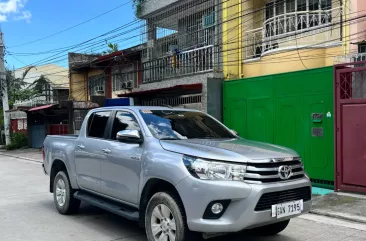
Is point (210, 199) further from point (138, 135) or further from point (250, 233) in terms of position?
point (250, 233)

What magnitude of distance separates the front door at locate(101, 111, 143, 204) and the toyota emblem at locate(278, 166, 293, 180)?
5.64 feet

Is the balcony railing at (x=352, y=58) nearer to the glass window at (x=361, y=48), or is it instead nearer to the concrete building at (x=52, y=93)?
the glass window at (x=361, y=48)

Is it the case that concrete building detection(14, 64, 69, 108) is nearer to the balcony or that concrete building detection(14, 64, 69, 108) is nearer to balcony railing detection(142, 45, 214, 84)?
the balcony

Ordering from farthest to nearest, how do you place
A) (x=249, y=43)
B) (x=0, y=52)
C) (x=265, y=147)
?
(x=0, y=52) → (x=249, y=43) → (x=265, y=147)

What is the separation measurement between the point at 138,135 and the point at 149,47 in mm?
12402

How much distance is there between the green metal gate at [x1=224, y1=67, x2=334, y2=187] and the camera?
9.04m

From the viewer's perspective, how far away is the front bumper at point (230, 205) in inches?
156

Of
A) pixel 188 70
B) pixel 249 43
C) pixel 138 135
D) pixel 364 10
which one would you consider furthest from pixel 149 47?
pixel 138 135

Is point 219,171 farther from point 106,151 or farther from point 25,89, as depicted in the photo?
point 25,89

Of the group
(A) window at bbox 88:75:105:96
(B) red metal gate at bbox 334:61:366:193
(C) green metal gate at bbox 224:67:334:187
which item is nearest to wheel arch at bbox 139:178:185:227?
(B) red metal gate at bbox 334:61:366:193

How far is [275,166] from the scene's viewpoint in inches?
169

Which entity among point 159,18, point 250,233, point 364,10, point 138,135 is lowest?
point 250,233

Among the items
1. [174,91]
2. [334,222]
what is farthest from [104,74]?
[334,222]

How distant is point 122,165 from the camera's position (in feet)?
17.0
